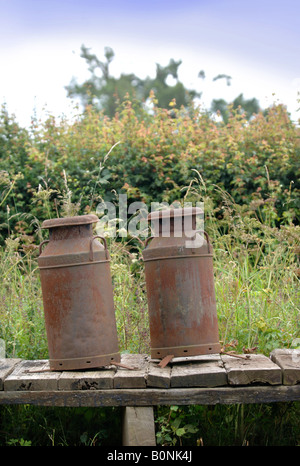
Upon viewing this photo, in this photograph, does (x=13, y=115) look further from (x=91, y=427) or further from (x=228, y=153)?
(x=91, y=427)

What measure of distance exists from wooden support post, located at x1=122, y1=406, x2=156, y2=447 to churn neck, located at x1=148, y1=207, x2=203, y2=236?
3.40 ft

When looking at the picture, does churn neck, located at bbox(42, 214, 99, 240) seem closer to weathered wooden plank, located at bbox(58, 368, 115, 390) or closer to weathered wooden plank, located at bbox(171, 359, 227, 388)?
weathered wooden plank, located at bbox(58, 368, 115, 390)

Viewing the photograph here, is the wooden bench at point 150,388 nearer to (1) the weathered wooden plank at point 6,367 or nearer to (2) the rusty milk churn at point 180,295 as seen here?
(1) the weathered wooden plank at point 6,367

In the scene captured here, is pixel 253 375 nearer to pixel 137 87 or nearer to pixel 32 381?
pixel 32 381

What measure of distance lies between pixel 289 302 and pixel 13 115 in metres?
5.28

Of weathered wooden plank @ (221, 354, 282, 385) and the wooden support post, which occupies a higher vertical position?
weathered wooden plank @ (221, 354, 282, 385)

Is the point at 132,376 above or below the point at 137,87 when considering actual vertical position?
below

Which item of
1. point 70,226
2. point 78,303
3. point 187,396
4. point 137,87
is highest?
point 137,87

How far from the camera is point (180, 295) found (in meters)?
3.23

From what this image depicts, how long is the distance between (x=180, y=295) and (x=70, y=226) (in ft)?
2.56

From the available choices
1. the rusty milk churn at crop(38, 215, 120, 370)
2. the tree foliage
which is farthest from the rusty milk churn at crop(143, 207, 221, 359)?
the tree foliage

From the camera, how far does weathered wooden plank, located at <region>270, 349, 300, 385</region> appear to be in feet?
9.95

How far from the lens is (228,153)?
7270 mm

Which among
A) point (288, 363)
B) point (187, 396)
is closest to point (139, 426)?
point (187, 396)
